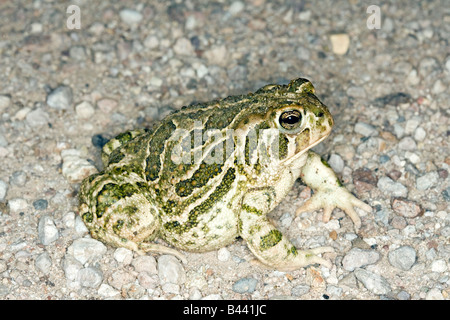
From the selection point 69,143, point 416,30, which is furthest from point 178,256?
point 416,30

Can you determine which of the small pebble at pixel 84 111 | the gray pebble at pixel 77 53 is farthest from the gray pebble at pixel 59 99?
the gray pebble at pixel 77 53

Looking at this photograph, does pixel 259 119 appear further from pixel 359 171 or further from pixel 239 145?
pixel 359 171

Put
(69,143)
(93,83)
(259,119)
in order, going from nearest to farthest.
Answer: (259,119), (69,143), (93,83)

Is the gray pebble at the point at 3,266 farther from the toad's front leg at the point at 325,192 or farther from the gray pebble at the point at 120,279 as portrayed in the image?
the toad's front leg at the point at 325,192

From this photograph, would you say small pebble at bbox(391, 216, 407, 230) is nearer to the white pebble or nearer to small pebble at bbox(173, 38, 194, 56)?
the white pebble

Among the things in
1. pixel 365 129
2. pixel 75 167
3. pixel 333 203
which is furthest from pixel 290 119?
pixel 75 167
